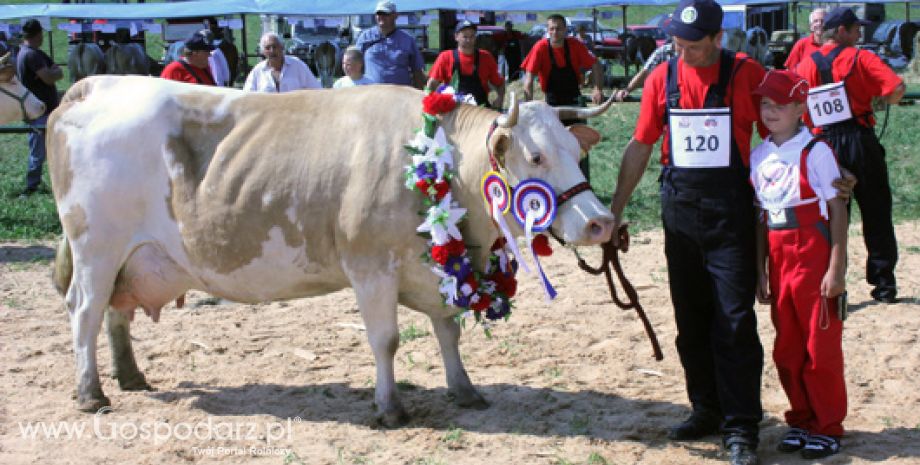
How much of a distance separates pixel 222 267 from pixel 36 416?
132 centimetres

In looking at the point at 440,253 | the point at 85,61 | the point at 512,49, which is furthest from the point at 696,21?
the point at 512,49

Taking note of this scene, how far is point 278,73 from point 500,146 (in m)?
5.93

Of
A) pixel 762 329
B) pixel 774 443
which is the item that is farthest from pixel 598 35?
pixel 774 443

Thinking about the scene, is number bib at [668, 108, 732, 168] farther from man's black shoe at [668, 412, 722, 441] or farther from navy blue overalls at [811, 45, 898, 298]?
navy blue overalls at [811, 45, 898, 298]

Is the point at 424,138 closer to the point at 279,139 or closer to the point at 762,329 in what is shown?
the point at 279,139

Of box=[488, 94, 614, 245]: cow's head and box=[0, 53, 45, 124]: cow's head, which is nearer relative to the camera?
box=[488, 94, 614, 245]: cow's head

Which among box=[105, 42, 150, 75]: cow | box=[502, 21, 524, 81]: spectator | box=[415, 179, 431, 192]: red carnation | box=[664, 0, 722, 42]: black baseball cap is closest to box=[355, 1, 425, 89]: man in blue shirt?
box=[415, 179, 431, 192]: red carnation

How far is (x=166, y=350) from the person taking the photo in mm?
7293

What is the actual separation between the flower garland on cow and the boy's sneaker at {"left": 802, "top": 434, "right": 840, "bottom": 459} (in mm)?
1437

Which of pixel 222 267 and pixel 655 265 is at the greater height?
pixel 222 267

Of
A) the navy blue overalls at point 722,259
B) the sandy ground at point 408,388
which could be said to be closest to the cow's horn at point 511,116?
the navy blue overalls at point 722,259

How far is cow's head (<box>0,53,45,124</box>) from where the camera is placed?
1080cm

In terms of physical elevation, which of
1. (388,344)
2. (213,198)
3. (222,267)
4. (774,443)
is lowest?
(774,443)

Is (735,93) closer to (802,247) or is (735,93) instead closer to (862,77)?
(802,247)
